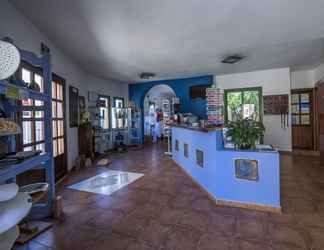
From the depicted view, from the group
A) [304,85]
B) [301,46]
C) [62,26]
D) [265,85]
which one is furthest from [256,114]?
[62,26]

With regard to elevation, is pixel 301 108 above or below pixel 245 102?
below

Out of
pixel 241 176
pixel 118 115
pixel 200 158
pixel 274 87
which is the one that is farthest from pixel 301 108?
pixel 118 115

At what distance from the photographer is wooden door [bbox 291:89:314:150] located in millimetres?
6352

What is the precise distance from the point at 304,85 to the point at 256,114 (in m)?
1.79

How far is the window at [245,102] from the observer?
655 cm

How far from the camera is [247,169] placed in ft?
8.56

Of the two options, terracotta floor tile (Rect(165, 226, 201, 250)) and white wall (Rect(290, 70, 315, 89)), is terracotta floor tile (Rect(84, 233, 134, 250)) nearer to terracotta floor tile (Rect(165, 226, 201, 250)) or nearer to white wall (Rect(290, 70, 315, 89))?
terracotta floor tile (Rect(165, 226, 201, 250))

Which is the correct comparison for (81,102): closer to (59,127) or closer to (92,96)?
(92,96)

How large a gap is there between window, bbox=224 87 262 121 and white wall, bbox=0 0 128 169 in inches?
175

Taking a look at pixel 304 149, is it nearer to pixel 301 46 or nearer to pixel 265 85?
pixel 265 85

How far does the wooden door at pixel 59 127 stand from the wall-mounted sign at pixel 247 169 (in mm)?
3377

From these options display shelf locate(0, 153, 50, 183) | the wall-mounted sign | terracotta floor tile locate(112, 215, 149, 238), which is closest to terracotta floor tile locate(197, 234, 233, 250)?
terracotta floor tile locate(112, 215, 149, 238)

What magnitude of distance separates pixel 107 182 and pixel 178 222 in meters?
1.94

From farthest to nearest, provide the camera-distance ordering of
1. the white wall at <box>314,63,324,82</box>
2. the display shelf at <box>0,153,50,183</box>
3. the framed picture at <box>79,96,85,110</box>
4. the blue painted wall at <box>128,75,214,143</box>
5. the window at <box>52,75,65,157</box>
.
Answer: the blue painted wall at <box>128,75,214,143</box> → the white wall at <box>314,63,324,82</box> → the framed picture at <box>79,96,85,110</box> → the window at <box>52,75,65,157</box> → the display shelf at <box>0,153,50,183</box>
